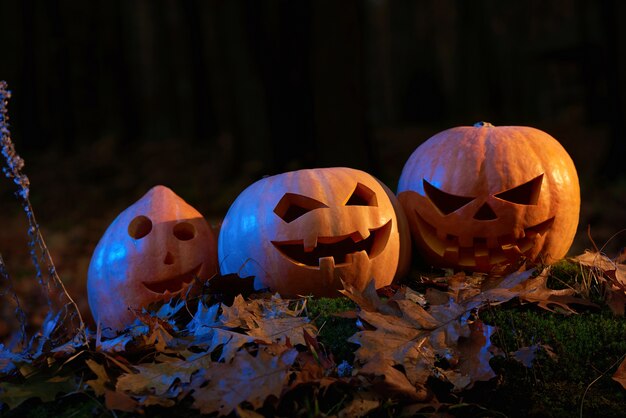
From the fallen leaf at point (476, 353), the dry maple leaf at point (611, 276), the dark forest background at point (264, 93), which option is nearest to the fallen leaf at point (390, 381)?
the fallen leaf at point (476, 353)

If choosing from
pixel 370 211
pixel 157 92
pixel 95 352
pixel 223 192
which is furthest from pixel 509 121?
pixel 95 352

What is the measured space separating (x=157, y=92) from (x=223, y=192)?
13907 mm

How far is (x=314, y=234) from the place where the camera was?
110 inches

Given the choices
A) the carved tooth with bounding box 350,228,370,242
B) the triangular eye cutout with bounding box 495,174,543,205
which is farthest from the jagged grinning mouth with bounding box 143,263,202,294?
the triangular eye cutout with bounding box 495,174,543,205

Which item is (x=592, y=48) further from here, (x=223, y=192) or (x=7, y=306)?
(x=7, y=306)

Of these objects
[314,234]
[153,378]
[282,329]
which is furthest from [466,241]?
[153,378]

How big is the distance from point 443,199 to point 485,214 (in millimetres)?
212

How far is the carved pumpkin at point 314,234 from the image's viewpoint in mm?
2818

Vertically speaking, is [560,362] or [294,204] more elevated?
[294,204]

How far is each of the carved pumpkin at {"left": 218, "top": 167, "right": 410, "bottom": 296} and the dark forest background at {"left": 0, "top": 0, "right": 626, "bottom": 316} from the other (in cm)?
313

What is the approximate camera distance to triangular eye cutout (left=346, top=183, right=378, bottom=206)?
9.68ft

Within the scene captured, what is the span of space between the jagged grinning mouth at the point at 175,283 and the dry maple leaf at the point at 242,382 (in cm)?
113

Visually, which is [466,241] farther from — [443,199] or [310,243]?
[310,243]

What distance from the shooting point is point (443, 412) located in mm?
1989
